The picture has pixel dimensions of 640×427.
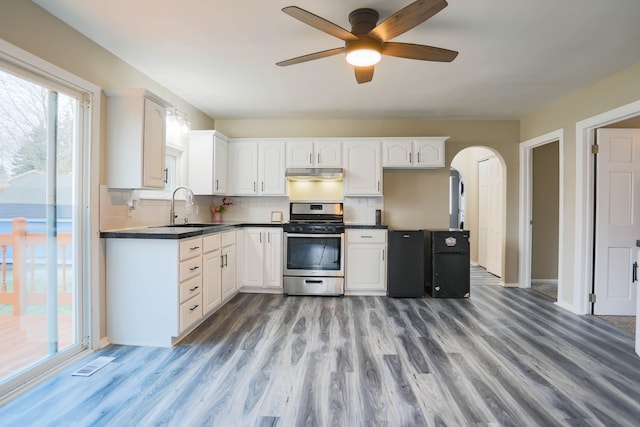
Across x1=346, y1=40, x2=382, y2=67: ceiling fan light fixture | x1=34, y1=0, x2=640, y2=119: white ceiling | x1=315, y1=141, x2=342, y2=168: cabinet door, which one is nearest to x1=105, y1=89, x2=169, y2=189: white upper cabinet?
x1=34, y1=0, x2=640, y2=119: white ceiling

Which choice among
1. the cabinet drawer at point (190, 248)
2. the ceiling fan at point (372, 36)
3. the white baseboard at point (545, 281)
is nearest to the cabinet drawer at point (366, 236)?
the cabinet drawer at point (190, 248)

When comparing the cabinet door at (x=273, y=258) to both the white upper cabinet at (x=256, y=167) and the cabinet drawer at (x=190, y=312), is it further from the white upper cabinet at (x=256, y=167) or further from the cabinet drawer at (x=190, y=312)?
the cabinet drawer at (x=190, y=312)

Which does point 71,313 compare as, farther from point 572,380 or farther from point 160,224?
point 572,380

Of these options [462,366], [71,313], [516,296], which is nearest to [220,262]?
[71,313]

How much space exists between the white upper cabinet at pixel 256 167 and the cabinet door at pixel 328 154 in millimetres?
491

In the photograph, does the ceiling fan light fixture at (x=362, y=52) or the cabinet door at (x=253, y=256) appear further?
the cabinet door at (x=253, y=256)

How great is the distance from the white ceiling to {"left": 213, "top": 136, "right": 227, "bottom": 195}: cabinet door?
20.2 inches

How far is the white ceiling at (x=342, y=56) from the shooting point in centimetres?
211

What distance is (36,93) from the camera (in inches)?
84.2

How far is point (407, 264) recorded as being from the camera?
4.11m

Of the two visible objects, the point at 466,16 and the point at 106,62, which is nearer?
the point at 466,16

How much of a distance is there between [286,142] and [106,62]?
225 cm

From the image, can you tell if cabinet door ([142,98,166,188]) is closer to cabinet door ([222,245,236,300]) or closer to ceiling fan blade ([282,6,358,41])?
cabinet door ([222,245,236,300])

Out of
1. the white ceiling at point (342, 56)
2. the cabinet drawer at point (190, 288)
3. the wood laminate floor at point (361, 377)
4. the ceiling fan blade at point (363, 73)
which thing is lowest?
the wood laminate floor at point (361, 377)
